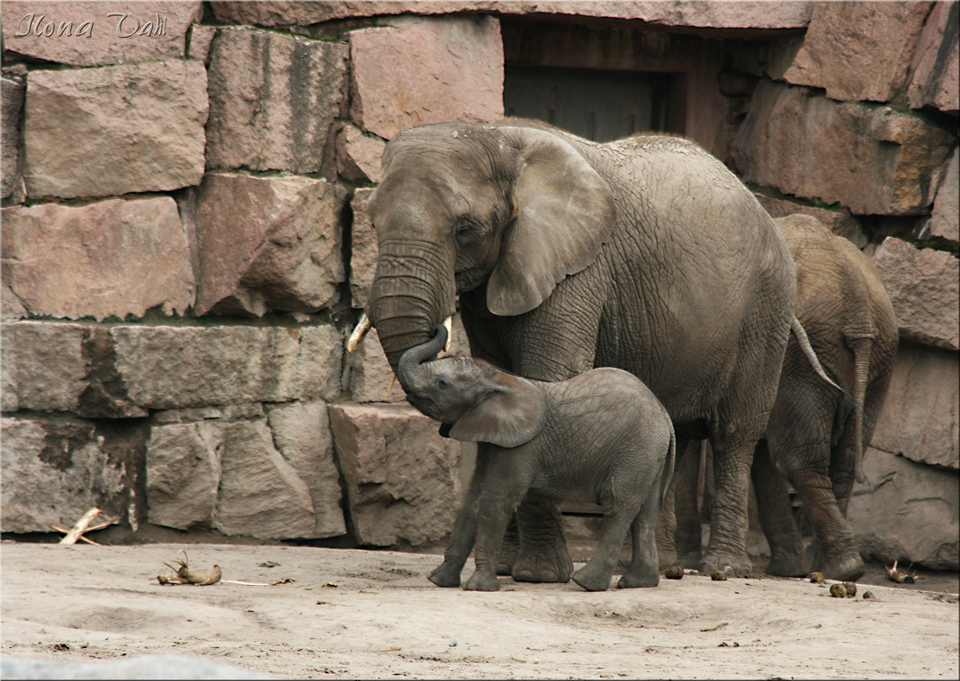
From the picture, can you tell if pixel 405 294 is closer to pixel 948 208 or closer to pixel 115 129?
pixel 115 129

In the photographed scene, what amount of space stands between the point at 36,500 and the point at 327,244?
215 cm

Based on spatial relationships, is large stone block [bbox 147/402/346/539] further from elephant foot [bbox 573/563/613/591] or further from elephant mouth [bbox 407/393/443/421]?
elephant foot [bbox 573/563/613/591]

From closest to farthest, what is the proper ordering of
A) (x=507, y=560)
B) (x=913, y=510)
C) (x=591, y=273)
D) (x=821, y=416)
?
(x=591, y=273) → (x=507, y=560) → (x=821, y=416) → (x=913, y=510)

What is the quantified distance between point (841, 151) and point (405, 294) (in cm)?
446

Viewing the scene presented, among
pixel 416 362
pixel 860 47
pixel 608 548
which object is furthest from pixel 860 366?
pixel 416 362

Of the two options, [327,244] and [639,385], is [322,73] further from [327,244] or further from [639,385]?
[639,385]

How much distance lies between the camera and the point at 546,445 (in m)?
5.08

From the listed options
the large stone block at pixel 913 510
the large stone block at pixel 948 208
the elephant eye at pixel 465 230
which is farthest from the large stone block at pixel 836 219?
the elephant eye at pixel 465 230

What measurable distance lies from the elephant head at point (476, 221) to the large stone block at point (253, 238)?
5.23 feet

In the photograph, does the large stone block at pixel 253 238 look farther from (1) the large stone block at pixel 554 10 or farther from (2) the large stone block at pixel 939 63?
(2) the large stone block at pixel 939 63

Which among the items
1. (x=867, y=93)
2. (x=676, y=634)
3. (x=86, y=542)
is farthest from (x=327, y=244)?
(x=867, y=93)

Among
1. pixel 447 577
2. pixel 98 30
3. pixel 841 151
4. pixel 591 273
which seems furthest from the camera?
pixel 841 151

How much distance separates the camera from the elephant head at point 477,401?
490 cm

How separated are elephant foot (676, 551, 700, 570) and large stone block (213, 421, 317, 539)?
2233 mm
